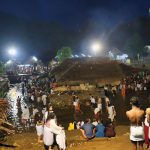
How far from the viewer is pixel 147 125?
881cm

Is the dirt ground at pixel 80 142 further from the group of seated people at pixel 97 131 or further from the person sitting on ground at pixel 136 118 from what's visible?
the person sitting on ground at pixel 136 118

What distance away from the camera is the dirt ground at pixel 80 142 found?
1138cm

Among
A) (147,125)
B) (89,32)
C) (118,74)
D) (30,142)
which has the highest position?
(89,32)

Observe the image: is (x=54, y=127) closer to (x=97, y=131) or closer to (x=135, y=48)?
(x=97, y=131)

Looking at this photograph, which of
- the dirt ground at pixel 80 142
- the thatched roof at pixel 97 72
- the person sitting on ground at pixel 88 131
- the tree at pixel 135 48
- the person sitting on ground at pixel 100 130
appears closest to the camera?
the dirt ground at pixel 80 142

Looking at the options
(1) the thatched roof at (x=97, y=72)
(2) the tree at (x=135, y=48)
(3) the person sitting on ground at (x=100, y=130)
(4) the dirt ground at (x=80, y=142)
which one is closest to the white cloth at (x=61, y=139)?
(4) the dirt ground at (x=80, y=142)

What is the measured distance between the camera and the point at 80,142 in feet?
42.0

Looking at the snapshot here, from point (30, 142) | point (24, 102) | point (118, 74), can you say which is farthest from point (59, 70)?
point (30, 142)

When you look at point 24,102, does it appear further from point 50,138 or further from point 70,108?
point 50,138

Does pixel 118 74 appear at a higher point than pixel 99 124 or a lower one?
higher

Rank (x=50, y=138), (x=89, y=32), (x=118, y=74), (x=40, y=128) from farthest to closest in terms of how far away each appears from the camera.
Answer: (x=89, y=32) → (x=118, y=74) → (x=40, y=128) → (x=50, y=138)

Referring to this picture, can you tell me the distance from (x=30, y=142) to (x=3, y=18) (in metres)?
136

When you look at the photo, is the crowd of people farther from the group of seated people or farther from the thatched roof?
the thatched roof

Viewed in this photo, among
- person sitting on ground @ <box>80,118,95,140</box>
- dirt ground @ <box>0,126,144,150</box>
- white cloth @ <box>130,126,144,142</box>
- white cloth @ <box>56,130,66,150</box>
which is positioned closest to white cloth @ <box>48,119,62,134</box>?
white cloth @ <box>56,130,66,150</box>
